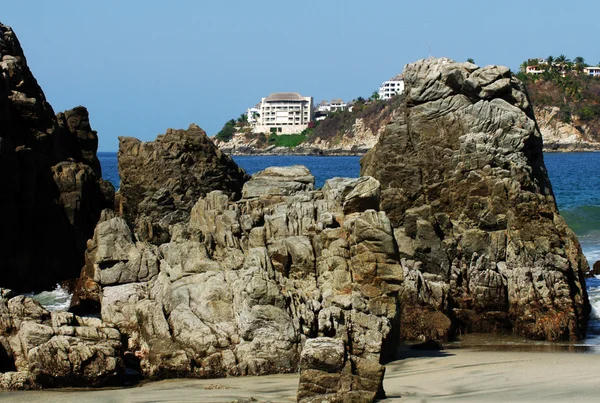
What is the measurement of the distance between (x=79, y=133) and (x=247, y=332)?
82.5 ft

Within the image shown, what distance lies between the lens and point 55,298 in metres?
30.5

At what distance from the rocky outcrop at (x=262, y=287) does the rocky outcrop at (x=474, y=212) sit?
3570mm

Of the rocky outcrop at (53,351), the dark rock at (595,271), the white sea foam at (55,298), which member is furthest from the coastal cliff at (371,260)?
the dark rock at (595,271)

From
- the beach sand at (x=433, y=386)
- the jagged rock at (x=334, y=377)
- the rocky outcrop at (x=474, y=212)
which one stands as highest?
the rocky outcrop at (x=474, y=212)

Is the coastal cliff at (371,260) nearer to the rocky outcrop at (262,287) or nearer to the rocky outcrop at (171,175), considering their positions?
the rocky outcrop at (262,287)

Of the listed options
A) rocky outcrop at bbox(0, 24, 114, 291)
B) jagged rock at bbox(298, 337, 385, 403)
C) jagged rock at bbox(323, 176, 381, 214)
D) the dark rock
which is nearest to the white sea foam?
rocky outcrop at bbox(0, 24, 114, 291)

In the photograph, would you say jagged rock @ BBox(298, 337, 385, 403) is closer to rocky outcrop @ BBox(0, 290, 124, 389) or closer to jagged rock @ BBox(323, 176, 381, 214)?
rocky outcrop @ BBox(0, 290, 124, 389)

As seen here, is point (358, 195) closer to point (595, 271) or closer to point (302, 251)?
point (302, 251)

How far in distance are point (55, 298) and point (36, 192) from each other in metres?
4.90

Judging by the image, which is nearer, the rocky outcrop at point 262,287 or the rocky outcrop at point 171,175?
the rocky outcrop at point 262,287

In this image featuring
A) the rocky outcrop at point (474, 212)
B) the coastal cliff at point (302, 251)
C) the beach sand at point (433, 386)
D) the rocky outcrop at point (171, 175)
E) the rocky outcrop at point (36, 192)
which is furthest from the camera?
the rocky outcrop at point (171, 175)

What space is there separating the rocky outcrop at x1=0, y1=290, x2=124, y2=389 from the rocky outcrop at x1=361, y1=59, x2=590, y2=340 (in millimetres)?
8480

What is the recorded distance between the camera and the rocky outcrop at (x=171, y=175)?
3722 centimetres

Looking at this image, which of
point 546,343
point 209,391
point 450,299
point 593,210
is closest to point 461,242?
point 450,299
